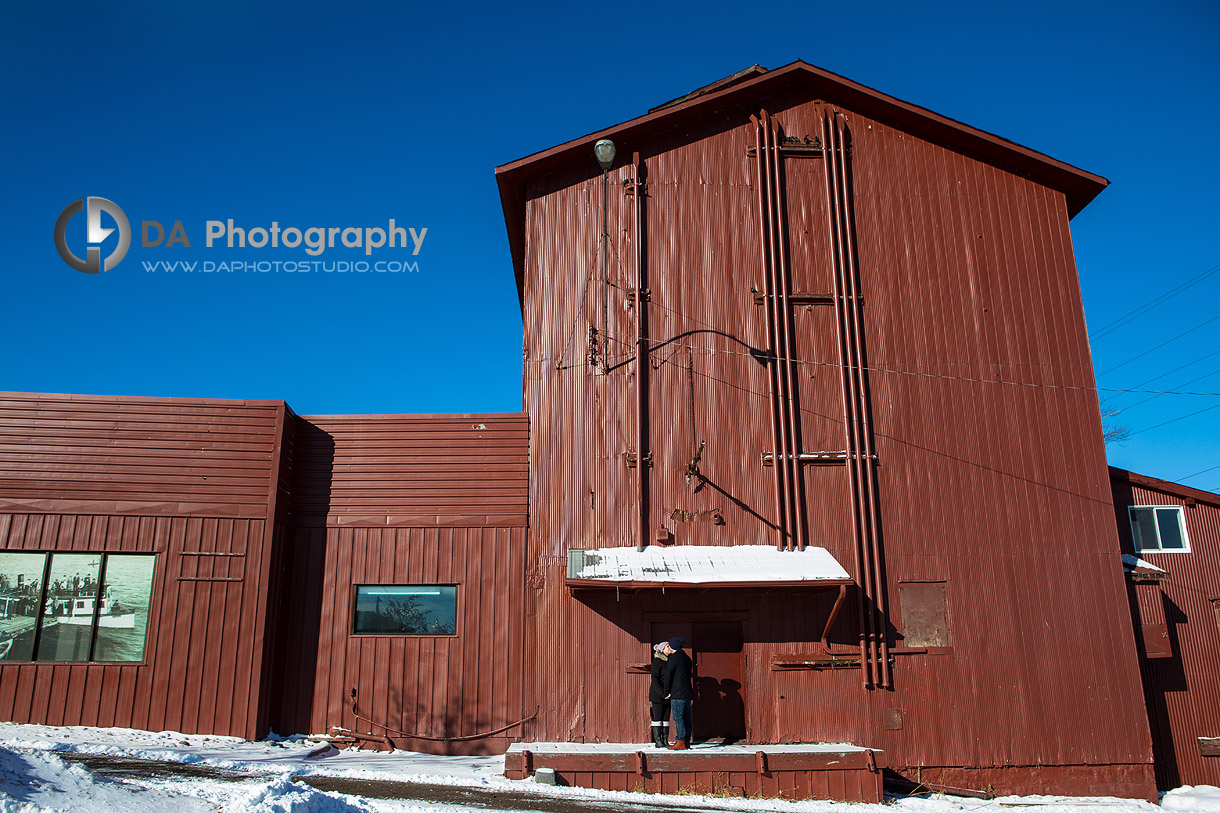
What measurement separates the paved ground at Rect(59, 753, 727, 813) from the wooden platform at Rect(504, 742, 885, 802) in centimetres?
118

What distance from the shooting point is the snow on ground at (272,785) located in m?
7.30

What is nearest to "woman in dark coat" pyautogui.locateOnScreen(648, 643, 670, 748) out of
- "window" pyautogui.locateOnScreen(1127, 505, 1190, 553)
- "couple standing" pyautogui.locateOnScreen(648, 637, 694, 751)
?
"couple standing" pyautogui.locateOnScreen(648, 637, 694, 751)

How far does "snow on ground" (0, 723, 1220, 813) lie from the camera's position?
24.0 ft

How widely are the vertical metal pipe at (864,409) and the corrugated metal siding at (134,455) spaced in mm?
9949

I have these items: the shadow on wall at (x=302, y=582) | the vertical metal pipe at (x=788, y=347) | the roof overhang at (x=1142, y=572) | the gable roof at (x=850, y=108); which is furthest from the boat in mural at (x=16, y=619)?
the roof overhang at (x=1142, y=572)

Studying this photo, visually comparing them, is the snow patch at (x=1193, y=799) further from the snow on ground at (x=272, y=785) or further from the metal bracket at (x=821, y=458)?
the metal bracket at (x=821, y=458)

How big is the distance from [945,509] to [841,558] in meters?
2.03

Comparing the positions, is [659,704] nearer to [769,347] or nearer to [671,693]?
[671,693]

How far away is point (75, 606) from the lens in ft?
46.4

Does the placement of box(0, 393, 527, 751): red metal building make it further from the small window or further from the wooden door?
the small window

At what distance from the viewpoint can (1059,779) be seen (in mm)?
14102

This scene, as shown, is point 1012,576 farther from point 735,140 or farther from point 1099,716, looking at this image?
point 735,140

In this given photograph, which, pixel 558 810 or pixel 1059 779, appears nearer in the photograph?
pixel 558 810

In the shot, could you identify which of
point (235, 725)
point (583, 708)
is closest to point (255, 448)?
point (235, 725)
